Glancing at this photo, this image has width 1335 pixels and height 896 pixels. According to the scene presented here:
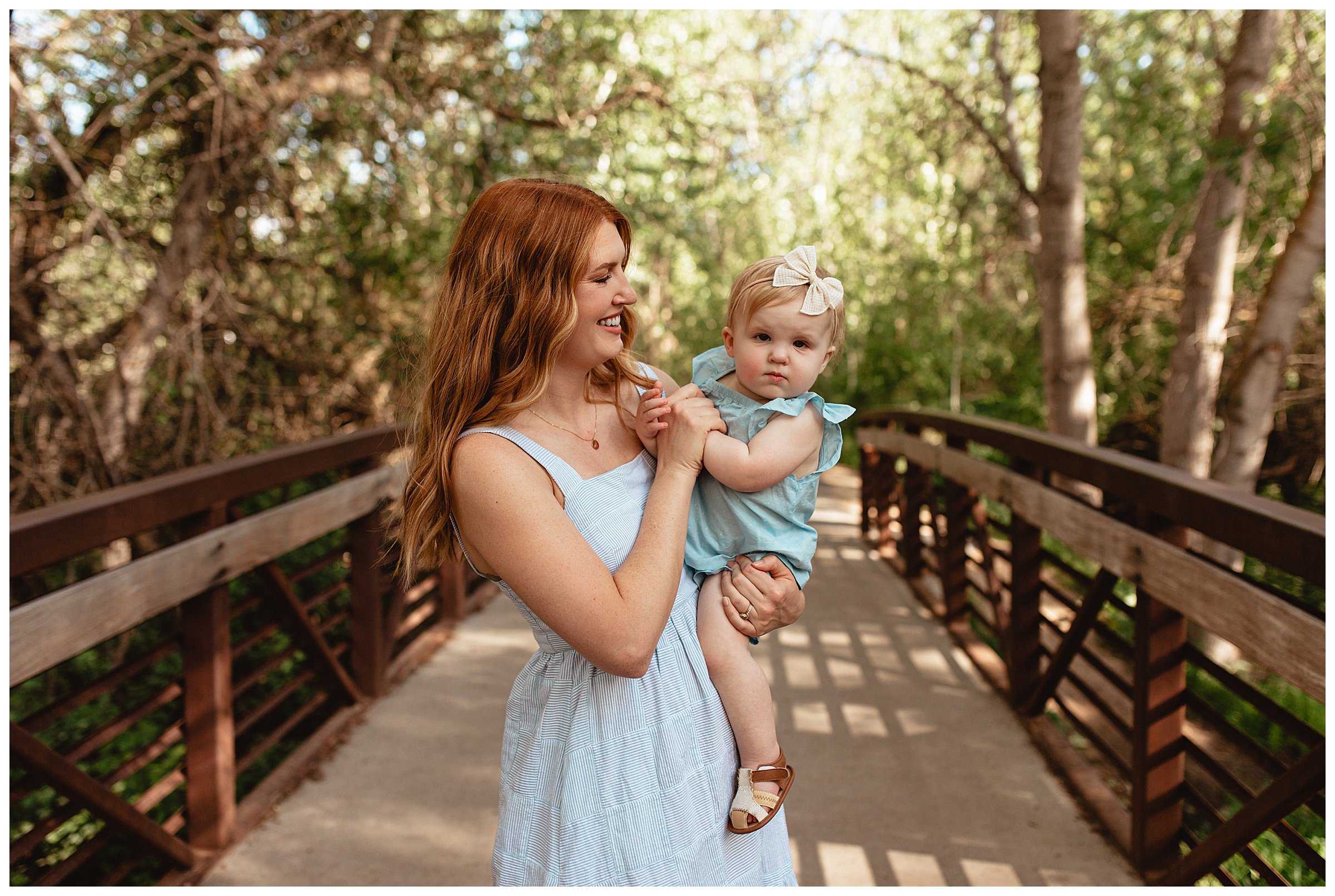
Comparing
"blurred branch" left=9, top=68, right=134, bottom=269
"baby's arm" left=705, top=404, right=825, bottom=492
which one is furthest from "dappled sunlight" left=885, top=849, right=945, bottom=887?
"blurred branch" left=9, top=68, right=134, bottom=269

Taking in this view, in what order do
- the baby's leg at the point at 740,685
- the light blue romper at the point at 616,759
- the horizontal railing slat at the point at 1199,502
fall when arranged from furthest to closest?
the horizontal railing slat at the point at 1199,502, the baby's leg at the point at 740,685, the light blue romper at the point at 616,759

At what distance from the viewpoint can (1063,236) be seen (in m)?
5.16

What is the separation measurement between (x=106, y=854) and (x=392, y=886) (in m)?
1.83

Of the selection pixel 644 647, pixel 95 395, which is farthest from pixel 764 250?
pixel 644 647

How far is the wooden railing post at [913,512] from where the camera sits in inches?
214

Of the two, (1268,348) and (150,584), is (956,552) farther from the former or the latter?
(150,584)

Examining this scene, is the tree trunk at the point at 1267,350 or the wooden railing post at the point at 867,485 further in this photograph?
the wooden railing post at the point at 867,485

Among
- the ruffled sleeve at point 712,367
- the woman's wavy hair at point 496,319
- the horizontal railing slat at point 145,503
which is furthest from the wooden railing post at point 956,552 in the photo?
the woman's wavy hair at point 496,319

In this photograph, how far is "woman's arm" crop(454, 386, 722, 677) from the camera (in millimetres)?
1247

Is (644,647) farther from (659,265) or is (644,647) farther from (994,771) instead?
(659,265)

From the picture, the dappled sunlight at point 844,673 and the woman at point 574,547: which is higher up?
→ the woman at point 574,547

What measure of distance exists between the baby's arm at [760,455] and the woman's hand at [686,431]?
26 millimetres

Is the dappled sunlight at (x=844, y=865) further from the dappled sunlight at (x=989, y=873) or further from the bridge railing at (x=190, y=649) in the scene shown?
the bridge railing at (x=190, y=649)

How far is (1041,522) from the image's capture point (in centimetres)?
323
